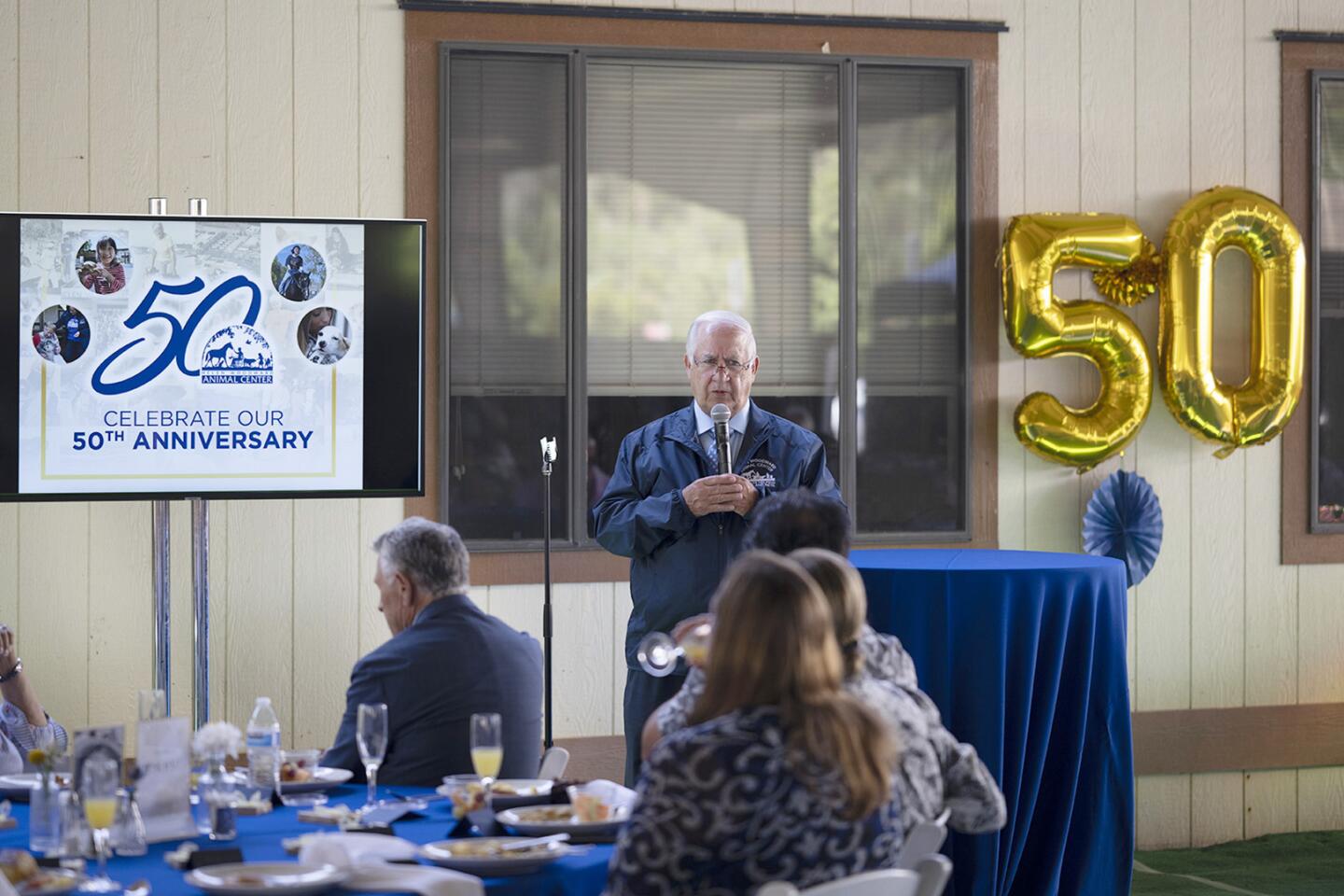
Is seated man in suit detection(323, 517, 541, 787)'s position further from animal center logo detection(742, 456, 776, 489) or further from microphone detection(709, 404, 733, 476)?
animal center logo detection(742, 456, 776, 489)

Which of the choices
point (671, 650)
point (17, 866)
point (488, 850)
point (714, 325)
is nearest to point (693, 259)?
point (714, 325)

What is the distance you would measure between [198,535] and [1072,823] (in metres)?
2.41

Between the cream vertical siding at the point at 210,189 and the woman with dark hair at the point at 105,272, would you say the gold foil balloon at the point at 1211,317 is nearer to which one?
the cream vertical siding at the point at 210,189

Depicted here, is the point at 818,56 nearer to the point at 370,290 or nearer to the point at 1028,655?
the point at 370,290

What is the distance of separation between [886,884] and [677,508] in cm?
191

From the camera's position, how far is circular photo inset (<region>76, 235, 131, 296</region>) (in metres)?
4.30

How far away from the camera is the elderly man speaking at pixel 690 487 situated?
3918 millimetres

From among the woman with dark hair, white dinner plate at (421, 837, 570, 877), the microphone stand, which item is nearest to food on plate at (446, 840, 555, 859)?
white dinner plate at (421, 837, 570, 877)

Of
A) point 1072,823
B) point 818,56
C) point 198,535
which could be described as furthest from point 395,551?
point 818,56

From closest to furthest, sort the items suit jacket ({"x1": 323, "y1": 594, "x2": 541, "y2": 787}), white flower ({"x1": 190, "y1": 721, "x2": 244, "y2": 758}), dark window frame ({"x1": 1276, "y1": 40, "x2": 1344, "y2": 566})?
white flower ({"x1": 190, "y1": 721, "x2": 244, "y2": 758})
suit jacket ({"x1": 323, "y1": 594, "x2": 541, "y2": 787})
dark window frame ({"x1": 1276, "y1": 40, "x2": 1344, "y2": 566})

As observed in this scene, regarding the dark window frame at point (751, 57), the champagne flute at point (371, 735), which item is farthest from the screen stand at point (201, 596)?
the champagne flute at point (371, 735)

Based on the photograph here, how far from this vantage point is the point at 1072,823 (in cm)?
385

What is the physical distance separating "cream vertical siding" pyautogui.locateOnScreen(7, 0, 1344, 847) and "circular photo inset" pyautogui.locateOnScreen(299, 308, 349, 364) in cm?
59

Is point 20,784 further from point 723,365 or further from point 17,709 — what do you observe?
point 723,365
